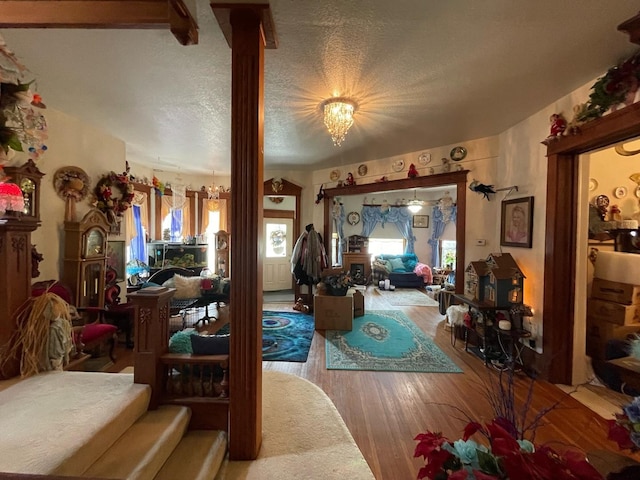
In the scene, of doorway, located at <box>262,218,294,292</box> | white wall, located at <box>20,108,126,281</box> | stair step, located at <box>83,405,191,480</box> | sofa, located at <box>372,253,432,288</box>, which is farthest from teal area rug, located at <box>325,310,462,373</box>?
sofa, located at <box>372,253,432,288</box>

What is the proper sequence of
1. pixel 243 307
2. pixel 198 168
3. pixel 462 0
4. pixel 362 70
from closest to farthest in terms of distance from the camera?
pixel 462 0
pixel 243 307
pixel 362 70
pixel 198 168

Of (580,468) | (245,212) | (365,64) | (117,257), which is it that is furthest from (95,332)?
(580,468)

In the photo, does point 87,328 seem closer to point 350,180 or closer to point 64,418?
point 64,418

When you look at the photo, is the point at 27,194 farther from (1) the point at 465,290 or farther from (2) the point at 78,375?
(1) the point at 465,290

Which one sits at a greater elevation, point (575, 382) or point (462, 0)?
point (462, 0)

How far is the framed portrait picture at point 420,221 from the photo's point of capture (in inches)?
362

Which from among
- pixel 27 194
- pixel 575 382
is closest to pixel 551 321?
pixel 575 382

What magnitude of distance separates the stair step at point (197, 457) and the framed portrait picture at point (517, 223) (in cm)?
340

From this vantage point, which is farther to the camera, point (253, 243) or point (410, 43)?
point (410, 43)

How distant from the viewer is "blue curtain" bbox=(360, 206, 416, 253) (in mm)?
9125

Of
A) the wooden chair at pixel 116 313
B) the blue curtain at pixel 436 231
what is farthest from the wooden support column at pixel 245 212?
the blue curtain at pixel 436 231

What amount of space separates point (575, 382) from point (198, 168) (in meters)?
6.77

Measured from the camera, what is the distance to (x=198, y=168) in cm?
626

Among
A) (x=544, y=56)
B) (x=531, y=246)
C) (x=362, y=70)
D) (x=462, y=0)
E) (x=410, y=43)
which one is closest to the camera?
(x=462, y=0)
